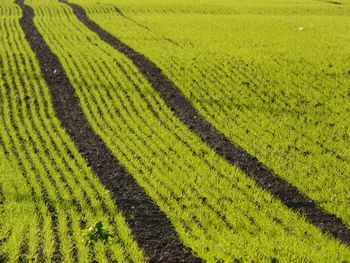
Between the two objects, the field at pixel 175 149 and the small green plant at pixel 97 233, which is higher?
the small green plant at pixel 97 233

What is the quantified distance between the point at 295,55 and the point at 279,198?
58.4 feet

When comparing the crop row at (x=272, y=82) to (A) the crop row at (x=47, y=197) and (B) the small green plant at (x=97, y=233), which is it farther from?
(B) the small green plant at (x=97, y=233)

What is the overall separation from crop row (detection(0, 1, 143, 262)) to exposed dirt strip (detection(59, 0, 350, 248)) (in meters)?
4.46

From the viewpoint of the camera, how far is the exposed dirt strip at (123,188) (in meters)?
9.13

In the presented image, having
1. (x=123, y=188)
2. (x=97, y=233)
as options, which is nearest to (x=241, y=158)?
(x=123, y=188)

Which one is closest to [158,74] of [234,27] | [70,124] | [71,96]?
[71,96]

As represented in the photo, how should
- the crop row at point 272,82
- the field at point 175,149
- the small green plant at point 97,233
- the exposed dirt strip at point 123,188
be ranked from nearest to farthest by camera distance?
the small green plant at point 97,233, the exposed dirt strip at point 123,188, the field at point 175,149, the crop row at point 272,82

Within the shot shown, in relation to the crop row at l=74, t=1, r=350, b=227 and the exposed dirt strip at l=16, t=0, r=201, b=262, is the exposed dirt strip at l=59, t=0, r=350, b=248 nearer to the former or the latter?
the crop row at l=74, t=1, r=350, b=227

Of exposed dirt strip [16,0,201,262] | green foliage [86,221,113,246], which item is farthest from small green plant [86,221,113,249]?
exposed dirt strip [16,0,201,262]

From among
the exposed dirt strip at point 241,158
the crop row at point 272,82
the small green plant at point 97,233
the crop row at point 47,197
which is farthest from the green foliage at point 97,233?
the crop row at point 272,82

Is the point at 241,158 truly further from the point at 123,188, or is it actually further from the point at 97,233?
the point at 97,233

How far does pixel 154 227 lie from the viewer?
995cm

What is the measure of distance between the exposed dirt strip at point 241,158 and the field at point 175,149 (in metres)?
0.06

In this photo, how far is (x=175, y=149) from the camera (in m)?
14.8
